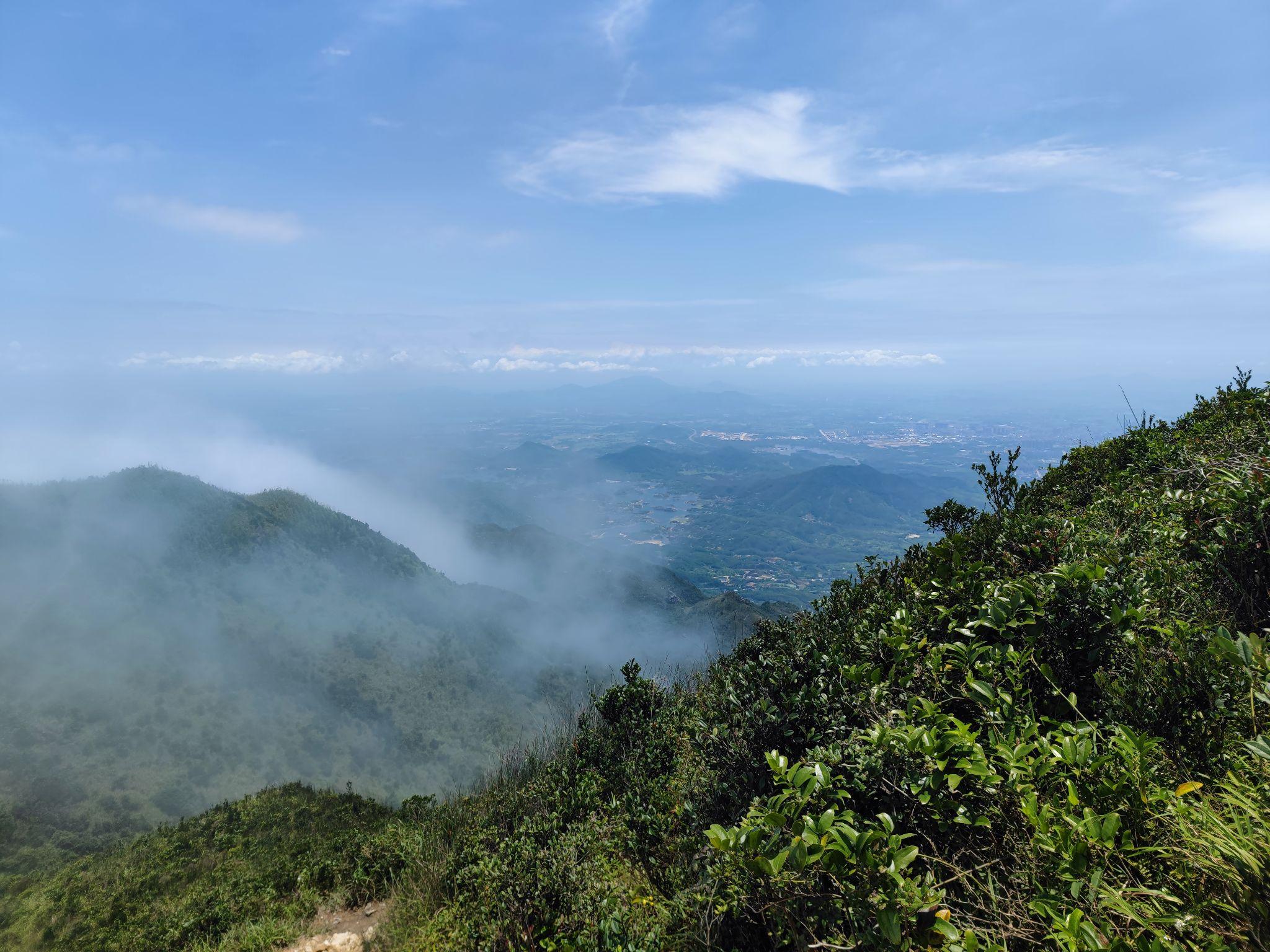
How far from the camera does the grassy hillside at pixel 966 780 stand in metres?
2.31

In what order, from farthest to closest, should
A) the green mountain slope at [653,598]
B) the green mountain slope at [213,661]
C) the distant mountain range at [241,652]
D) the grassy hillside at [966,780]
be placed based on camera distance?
the green mountain slope at [653,598], the distant mountain range at [241,652], the green mountain slope at [213,661], the grassy hillside at [966,780]

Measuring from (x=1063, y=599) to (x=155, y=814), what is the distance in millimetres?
87344

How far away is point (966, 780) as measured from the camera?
3.00 meters

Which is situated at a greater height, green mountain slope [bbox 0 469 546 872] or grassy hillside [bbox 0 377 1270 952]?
grassy hillside [bbox 0 377 1270 952]

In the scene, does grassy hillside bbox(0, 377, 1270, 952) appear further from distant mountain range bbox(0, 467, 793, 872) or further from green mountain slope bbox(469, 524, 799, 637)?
green mountain slope bbox(469, 524, 799, 637)

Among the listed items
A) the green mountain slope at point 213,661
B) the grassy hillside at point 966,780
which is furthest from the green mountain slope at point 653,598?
the grassy hillside at point 966,780

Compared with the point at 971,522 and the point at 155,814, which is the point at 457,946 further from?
the point at 155,814

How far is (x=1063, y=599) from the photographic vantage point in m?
3.95

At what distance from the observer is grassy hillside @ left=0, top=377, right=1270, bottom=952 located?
7.57 ft

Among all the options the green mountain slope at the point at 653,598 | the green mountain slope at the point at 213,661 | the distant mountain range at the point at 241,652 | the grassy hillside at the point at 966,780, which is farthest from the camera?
the green mountain slope at the point at 653,598

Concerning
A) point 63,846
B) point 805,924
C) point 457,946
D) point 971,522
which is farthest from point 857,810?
point 63,846

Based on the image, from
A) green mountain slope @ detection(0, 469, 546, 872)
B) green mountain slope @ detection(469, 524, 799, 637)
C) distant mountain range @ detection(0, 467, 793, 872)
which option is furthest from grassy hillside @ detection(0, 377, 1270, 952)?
green mountain slope @ detection(469, 524, 799, 637)

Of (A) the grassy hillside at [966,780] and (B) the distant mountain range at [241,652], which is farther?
(B) the distant mountain range at [241,652]

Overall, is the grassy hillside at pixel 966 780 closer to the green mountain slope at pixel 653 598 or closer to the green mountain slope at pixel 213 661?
the green mountain slope at pixel 213 661
